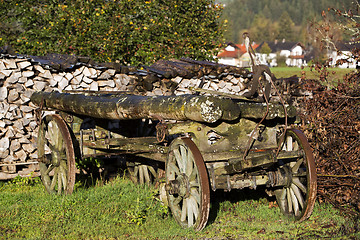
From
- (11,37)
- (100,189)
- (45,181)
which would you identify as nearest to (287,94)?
(100,189)

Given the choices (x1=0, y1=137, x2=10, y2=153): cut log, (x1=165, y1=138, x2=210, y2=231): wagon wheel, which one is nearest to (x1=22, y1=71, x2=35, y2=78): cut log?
(x1=0, y1=137, x2=10, y2=153): cut log

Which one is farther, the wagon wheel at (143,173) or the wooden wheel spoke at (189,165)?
the wagon wheel at (143,173)

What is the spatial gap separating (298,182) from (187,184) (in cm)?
133

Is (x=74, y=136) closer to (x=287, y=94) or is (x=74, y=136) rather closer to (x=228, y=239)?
(x=228, y=239)

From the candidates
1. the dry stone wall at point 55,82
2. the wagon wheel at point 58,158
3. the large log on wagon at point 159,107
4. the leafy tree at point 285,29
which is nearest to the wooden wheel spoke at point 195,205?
the large log on wagon at point 159,107

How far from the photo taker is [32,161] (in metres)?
8.23

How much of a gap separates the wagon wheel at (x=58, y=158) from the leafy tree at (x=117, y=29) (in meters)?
5.45

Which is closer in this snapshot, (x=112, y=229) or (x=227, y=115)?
(x=227, y=115)

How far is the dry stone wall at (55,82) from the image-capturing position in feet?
26.1

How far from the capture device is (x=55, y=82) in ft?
27.0

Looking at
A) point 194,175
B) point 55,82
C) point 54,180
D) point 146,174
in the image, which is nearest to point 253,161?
point 194,175

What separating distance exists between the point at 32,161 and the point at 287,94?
15.5ft

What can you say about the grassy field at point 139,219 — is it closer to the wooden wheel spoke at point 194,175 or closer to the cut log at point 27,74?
the wooden wheel spoke at point 194,175

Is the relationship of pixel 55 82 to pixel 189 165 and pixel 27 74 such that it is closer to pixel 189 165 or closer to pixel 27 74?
pixel 27 74
